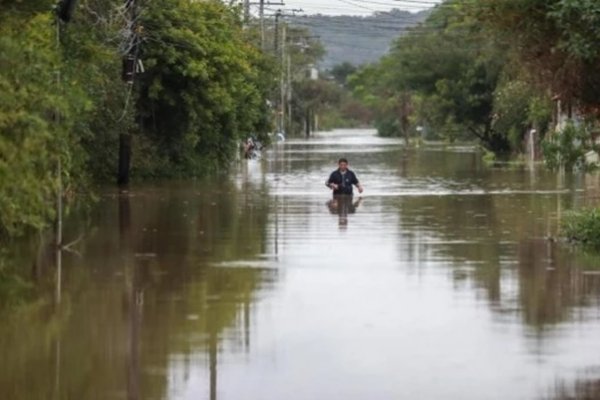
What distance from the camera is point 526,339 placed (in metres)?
14.1

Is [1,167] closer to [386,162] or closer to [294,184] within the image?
[294,184]

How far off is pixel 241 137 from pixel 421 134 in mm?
84960

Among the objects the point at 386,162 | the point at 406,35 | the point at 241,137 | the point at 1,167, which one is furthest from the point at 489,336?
the point at 406,35

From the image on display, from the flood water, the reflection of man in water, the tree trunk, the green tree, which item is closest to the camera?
the flood water

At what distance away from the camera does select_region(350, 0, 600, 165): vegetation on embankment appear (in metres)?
13.4

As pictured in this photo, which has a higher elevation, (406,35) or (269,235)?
(406,35)

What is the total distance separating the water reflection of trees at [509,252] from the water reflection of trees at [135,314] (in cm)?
285

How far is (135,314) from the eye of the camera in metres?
15.9

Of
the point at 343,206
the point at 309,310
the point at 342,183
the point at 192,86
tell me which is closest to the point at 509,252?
the point at 309,310

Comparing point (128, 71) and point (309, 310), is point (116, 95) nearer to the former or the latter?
point (128, 71)

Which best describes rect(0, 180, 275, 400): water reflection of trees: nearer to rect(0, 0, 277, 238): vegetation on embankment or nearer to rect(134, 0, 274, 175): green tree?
rect(0, 0, 277, 238): vegetation on embankment

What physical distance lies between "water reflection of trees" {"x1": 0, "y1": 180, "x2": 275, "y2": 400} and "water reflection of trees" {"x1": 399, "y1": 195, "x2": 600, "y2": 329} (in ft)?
9.35

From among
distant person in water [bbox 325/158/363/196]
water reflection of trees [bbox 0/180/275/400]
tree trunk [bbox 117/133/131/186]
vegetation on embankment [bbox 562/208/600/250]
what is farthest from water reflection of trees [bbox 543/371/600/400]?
tree trunk [bbox 117/133/131/186]

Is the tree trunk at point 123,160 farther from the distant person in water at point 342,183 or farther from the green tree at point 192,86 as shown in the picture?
the distant person in water at point 342,183
